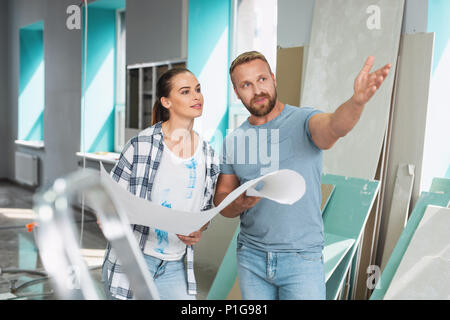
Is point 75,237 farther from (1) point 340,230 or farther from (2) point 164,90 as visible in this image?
(1) point 340,230

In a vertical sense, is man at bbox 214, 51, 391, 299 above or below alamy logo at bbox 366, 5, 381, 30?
below

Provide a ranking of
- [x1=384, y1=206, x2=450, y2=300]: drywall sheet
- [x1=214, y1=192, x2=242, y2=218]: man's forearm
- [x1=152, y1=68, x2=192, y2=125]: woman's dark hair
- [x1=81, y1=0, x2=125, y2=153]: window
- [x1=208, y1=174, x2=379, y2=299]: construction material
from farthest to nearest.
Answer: [x1=81, y1=0, x2=125, y2=153]: window < [x1=208, y1=174, x2=379, y2=299]: construction material < [x1=384, y1=206, x2=450, y2=300]: drywall sheet < [x1=152, y1=68, x2=192, y2=125]: woman's dark hair < [x1=214, y1=192, x2=242, y2=218]: man's forearm

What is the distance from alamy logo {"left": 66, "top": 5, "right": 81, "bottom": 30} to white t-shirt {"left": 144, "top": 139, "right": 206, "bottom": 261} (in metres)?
5.45

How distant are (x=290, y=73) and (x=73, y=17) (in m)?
4.40

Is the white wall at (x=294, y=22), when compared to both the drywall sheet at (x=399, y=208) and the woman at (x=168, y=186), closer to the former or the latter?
the drywall sheet at (x=399, y=208)

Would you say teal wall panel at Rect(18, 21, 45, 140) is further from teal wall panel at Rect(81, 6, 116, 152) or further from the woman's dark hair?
the woman's dark hair

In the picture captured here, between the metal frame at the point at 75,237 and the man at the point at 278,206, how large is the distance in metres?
0.83

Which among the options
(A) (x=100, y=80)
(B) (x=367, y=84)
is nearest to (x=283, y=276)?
(B) (x=367, y=84)

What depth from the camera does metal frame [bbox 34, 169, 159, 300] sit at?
0.64 metres

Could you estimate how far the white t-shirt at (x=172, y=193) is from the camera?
152 centimetres

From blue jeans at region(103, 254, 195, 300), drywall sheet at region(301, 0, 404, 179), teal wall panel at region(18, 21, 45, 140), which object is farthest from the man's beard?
teal wall panel at region(18, 21, 45, 140)

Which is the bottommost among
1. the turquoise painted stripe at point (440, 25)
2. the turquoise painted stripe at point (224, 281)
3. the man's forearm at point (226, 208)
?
the turquoise painted stripe at point (224, 281)

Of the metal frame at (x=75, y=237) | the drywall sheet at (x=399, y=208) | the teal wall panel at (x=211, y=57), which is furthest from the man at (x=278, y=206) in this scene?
the teal wall panel at (x=211, y=57)

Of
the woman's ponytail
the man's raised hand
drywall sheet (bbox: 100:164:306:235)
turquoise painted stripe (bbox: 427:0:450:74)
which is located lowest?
drywall sheet (bbox: 100:164:306:235)
